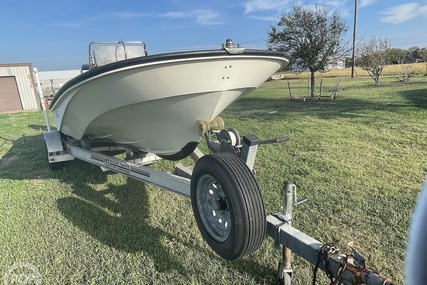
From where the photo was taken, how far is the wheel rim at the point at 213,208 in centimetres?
233

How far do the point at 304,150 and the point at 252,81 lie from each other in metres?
3.06

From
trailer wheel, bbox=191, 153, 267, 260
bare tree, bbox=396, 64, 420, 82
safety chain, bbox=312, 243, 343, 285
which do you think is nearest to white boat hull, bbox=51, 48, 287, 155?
trailer wheel, bbox=191, 153, 267, 260

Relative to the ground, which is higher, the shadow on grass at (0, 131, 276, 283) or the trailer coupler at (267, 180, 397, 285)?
the trailer coupler at (267, 180, 397, 285)

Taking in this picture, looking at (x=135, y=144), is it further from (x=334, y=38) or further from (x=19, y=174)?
(x=334, y=38)

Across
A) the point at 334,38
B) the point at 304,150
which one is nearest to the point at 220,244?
the point at 304,150

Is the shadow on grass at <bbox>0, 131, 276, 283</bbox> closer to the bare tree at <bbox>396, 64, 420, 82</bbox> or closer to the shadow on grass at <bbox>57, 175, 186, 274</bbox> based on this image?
the shadow on grass at <bbox>57, 175, 186, 274</bbox>

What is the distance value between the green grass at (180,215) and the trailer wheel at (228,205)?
1.28 feet

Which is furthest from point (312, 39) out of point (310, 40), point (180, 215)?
point (180, 215)

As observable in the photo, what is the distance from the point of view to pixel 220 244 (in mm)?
2273

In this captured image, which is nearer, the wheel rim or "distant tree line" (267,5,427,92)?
the wheel rim

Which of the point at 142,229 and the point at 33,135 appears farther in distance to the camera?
the point at 33,135

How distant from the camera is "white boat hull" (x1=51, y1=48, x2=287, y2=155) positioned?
252 centimetres

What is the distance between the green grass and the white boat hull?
3.09 feet

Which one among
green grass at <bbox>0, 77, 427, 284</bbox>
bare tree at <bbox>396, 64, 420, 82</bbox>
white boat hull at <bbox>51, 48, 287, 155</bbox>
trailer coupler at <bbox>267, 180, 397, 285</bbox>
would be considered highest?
white boat hull at <bbox>51, 48, 287, 155</bbox>
